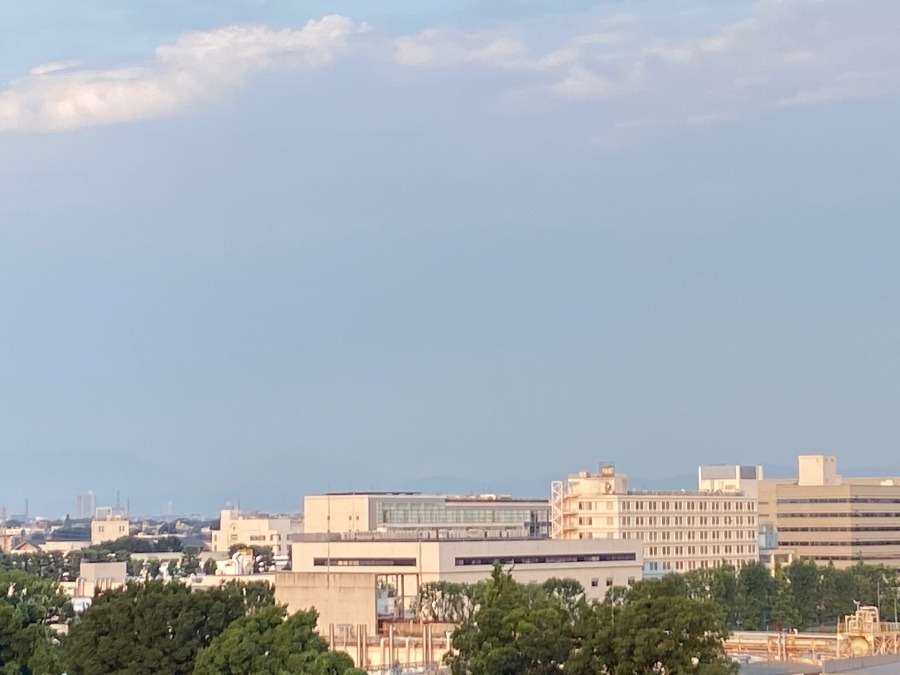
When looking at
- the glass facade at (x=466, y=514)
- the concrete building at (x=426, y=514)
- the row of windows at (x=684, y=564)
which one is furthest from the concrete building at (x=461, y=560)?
the glass facade at (x=466, y=514)

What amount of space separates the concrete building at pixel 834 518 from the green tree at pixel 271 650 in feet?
415

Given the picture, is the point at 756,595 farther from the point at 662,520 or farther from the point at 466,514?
the point at 466,514

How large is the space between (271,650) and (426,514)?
125573 mm

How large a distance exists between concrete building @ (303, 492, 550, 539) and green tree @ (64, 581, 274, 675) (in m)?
101

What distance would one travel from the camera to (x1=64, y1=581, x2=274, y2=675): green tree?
53.3 meters

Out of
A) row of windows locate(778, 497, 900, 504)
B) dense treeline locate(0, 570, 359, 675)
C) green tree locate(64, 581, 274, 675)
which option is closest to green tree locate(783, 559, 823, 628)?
row of windows locate(778, 497, 900, 504)

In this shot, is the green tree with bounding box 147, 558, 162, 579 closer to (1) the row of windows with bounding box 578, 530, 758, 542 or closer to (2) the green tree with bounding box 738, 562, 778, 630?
(1) the row of windows with bounding box 578, 530, 758, 542

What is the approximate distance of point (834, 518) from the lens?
173375 millimetres

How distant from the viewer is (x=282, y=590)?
82.8 metres

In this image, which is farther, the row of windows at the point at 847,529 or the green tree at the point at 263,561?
the row of windows at the point at 847,529

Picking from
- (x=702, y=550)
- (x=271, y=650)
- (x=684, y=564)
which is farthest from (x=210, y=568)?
(x=271, y=650)

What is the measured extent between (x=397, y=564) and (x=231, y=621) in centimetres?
6569

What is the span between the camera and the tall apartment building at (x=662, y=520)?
147 metres

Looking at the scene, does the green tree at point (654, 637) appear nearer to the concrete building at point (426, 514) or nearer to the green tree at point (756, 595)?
the green tree at point (756, 595)
